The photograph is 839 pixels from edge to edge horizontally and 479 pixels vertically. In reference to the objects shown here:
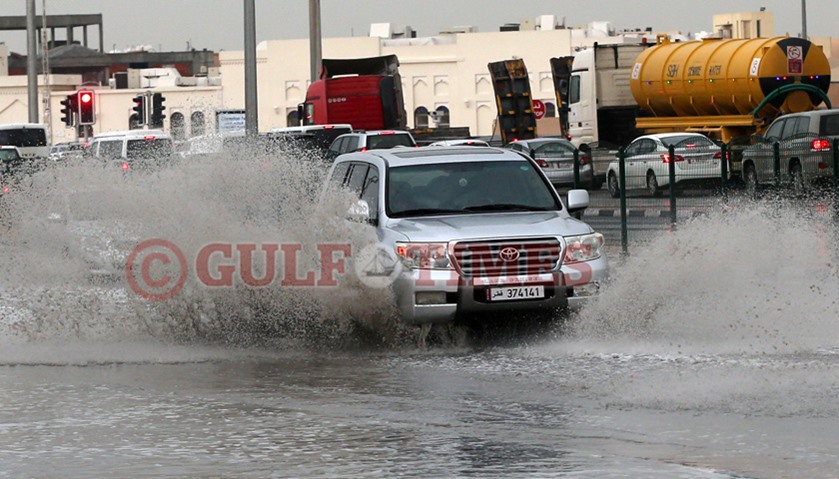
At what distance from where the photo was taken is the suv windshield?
1334 cm

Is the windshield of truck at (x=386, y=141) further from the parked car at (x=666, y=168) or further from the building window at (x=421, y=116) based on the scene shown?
the building window at (x=421, y=116)

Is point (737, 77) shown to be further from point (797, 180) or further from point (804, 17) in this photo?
point (804, 17)

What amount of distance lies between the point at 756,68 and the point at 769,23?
8350cm

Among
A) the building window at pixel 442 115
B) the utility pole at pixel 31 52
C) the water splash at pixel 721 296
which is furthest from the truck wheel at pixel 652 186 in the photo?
the building window at pixel 442 115

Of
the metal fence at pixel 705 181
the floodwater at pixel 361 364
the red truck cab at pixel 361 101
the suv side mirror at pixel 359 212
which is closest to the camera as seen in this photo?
the floodwater at pixel 361 364

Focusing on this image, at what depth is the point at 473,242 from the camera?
488 inches

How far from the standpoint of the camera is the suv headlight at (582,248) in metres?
12.6

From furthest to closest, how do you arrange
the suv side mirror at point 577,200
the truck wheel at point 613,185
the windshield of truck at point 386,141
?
1. the windshield of truck at point 386,141
2. the truck wheel at point 613,185
3. the suv side mirror at point 577,200

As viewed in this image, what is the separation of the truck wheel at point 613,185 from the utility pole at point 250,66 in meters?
7.17

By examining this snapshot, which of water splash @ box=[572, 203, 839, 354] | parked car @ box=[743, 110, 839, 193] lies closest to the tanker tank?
parked car @ box=[743, 110, 839, 193]

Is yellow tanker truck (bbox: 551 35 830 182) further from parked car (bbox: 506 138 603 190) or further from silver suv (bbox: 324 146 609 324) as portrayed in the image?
silver suv (bbox: 324 146 609 324)

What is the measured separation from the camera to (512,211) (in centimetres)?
1330

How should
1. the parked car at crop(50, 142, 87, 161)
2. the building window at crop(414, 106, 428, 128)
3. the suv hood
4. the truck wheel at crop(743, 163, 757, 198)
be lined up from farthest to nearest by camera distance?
the building window at crop(414, 106, 428, 128)
the truck wheel at crop(743, 163, 757, 198)
the parked car at crop(50, 142, 87, 161)
the suv hood

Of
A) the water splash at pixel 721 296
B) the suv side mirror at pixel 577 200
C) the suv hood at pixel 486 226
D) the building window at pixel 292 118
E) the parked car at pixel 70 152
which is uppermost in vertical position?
the building window at pixel 292 118
